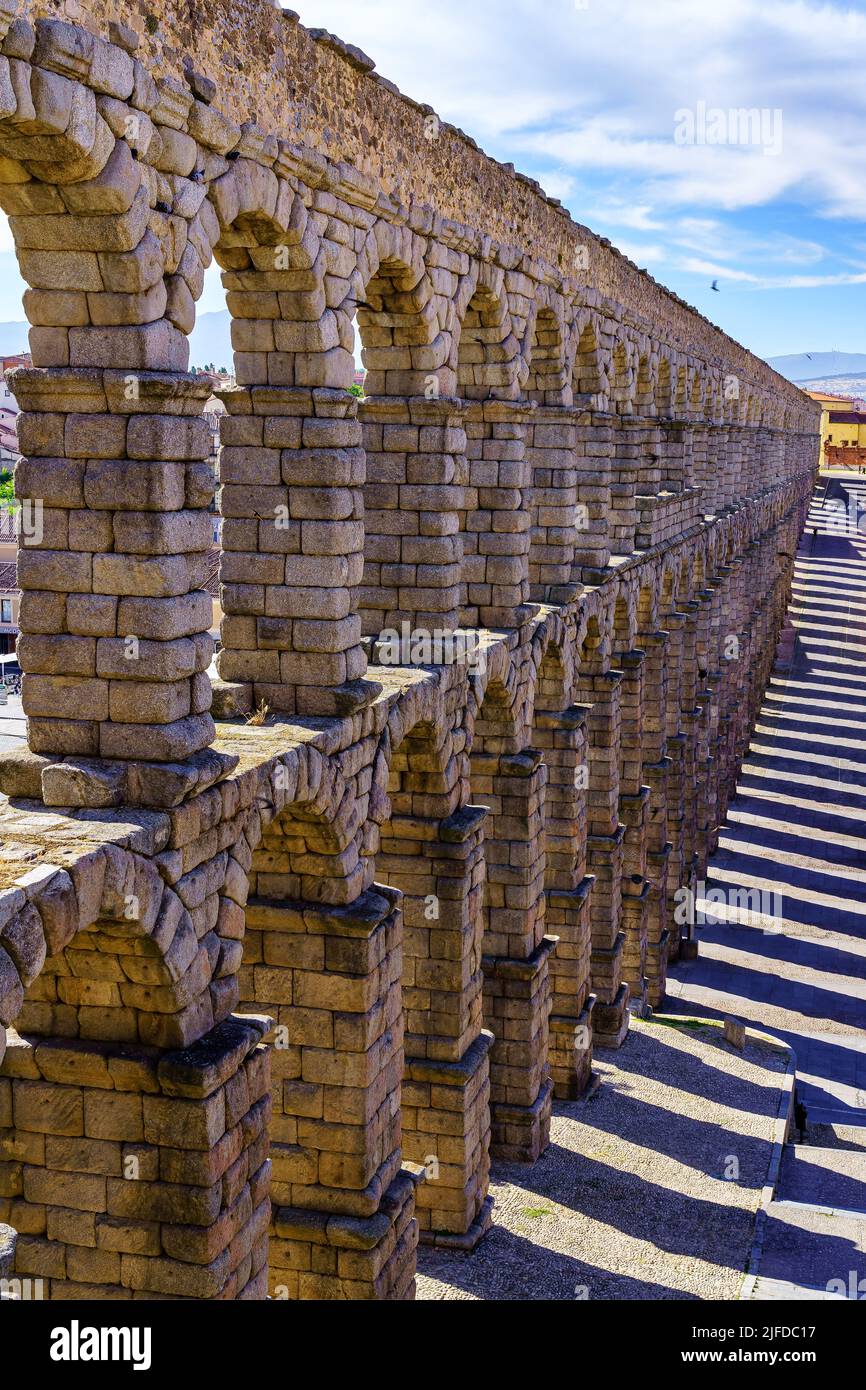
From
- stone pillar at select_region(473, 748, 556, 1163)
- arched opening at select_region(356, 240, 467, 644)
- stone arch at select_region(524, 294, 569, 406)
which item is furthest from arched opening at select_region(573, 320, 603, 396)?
arched opening at select_region(356, 240, 467, 644)

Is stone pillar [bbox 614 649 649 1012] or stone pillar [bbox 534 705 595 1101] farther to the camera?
stone pillar [bbox 614 649 649 1012]

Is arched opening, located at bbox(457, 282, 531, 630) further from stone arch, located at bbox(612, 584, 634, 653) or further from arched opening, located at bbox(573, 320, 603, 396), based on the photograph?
stone arch, located at bbox(612, 584, 634, 653)

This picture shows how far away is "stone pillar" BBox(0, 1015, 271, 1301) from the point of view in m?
8.63

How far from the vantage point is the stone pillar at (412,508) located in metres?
13.5

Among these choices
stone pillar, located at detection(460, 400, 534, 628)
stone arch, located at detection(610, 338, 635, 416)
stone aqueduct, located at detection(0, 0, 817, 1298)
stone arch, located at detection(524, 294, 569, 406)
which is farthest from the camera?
stone arch, located at detection(610, 338, 635, 416)

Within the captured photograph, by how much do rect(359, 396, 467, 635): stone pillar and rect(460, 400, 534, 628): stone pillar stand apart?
2.01 meters

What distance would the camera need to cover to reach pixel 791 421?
230 ft

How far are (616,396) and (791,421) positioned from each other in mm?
48796

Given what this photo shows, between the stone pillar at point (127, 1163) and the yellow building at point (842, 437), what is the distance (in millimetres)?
111907

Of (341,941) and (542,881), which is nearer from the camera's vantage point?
(341,941)

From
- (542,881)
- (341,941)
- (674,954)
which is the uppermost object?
(341,941)

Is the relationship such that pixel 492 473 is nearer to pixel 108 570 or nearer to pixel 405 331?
pixel 405 331
